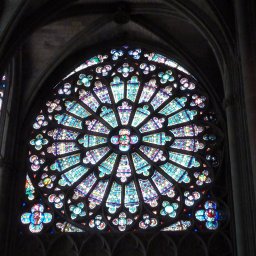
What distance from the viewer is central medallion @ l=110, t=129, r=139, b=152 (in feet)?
55.1

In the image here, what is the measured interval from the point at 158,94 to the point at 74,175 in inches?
116

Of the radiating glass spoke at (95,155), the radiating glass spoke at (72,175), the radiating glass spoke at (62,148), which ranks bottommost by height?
the radiating glass spoke at (72,175)

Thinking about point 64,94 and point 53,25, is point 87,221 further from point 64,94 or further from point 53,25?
point 53,25

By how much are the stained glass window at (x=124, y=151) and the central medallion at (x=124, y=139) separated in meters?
0.02

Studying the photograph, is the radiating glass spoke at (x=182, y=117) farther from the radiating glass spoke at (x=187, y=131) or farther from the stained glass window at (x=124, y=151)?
the radiating glass spoke at (x=187, y=131)

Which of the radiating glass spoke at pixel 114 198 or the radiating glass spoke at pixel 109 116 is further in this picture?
the radiating glass spoke at pixel 109 116

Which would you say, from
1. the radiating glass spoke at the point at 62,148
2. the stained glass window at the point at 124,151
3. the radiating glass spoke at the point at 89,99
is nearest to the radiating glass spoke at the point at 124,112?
the stained glass window at the point at 124,151

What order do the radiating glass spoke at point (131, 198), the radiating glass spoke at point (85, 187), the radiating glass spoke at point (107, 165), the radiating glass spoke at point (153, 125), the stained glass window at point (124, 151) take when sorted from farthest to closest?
the radiating glass spoke at point (153, 125) < the radiating glass spoke at point (107, 165) < the radiating glass spoke at point (85, 187) < the radiating glass spoke at point (131, 198) < the stained glass window at point (124, 151)

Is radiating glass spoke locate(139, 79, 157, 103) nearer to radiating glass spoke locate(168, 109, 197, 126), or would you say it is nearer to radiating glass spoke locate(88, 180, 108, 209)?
radiating glass spoke locate(168, 109, 197, 126)

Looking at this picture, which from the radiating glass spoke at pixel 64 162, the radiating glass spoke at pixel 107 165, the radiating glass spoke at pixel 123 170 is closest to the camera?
the radiating glass spoke at pixel 123 170

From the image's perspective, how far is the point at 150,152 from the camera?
54.7ft

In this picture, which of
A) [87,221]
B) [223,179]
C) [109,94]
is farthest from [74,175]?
[223,179]

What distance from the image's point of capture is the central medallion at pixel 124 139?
55.1 ft

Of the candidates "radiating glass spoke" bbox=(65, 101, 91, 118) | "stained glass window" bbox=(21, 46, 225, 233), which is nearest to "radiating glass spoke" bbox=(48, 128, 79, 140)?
"stained glass window" bbox=(21, 46, 225, 233)
